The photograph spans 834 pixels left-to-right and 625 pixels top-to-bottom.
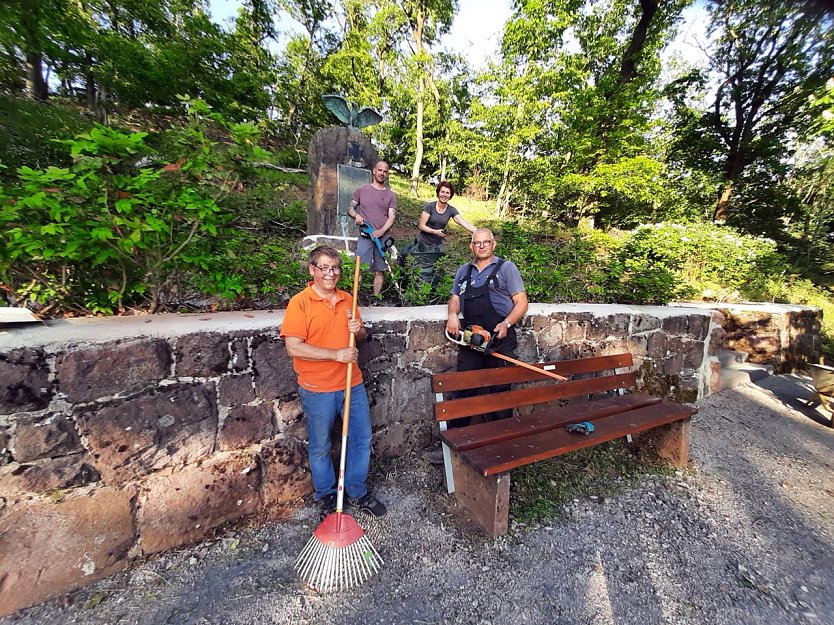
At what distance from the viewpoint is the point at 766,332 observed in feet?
Result: 19.6

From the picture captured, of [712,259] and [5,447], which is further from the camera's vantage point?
[712,259]

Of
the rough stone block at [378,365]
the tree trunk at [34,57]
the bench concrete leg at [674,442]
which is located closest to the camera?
the rough stone block at [378,365]

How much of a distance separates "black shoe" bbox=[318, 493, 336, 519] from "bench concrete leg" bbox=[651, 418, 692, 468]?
8.98 ft

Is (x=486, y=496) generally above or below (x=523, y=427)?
below

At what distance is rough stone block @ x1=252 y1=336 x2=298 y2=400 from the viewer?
2.11m

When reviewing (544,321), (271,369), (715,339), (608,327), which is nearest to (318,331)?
(271,369)

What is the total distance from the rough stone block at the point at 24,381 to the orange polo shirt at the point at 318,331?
1.00m

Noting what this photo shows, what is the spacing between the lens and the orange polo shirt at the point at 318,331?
196 cm

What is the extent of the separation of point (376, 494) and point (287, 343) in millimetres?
1310

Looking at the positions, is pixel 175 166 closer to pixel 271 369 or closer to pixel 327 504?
pixel 271 369

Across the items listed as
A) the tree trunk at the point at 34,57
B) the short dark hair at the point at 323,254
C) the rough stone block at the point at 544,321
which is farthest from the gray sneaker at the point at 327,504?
the tree trunk at the point at 34,57

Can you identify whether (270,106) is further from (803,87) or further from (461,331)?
(803,87)

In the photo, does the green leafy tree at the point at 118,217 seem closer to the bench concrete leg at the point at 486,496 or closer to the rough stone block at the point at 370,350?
the rough stone block at the point at 370,350

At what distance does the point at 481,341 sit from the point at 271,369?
4.65 ft
